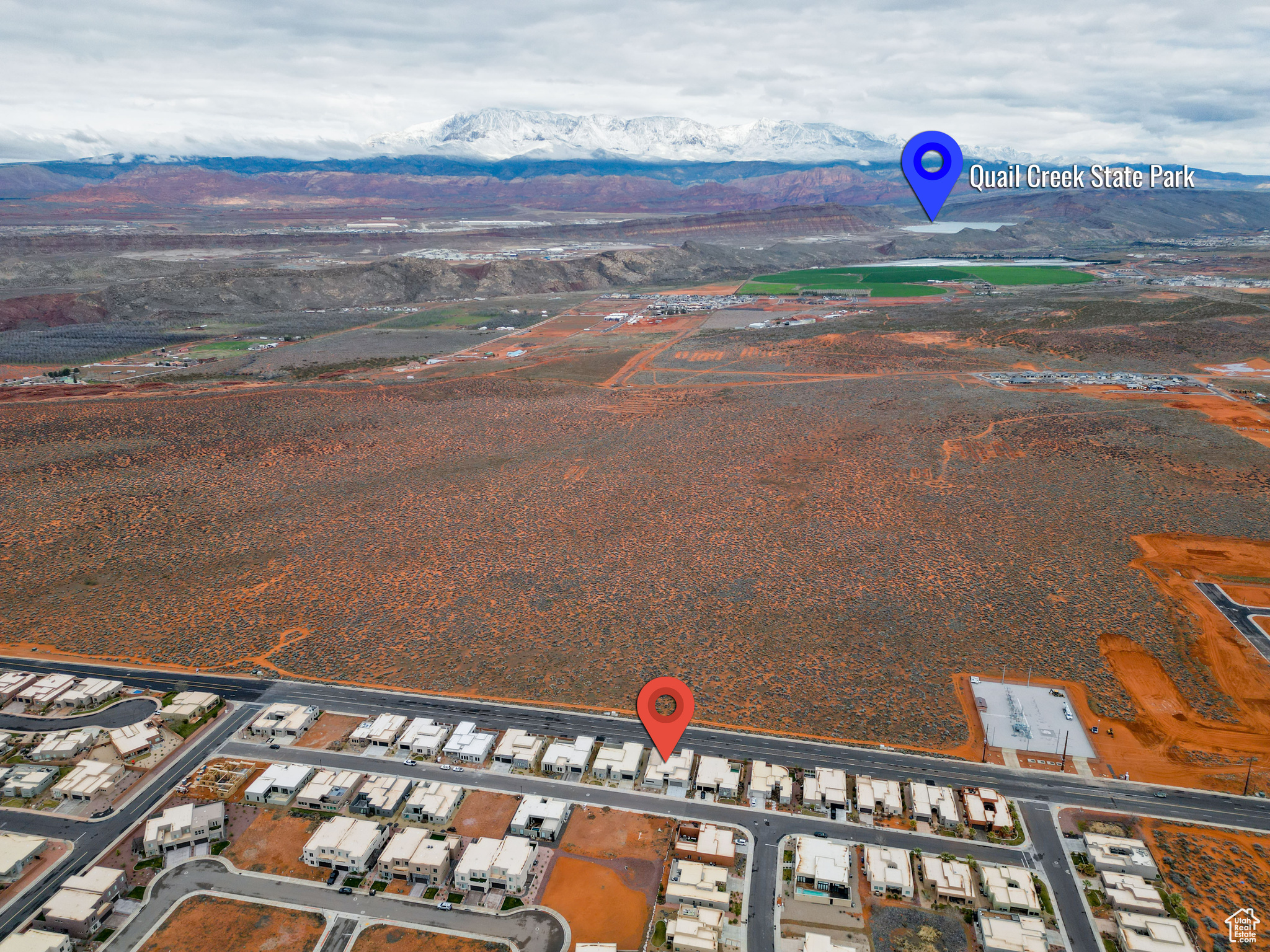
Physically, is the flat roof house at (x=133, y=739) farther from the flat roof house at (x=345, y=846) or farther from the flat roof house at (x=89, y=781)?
the flat roof house at (x=345, y=846)

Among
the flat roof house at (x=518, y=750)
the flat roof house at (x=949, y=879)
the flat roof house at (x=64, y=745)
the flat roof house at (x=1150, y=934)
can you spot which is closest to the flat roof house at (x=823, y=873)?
the flat roof house at (x=949, y=879)

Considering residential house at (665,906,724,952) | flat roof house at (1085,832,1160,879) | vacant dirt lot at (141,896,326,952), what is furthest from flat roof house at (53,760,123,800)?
flat roof house at (1085,832,1160,879)

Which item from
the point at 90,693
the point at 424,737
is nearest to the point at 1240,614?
the point at 424,737

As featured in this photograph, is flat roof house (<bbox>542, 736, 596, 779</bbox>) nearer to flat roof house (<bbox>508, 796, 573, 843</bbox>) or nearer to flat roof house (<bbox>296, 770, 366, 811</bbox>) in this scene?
flat roof house (<bbox>508, 796, 573, 843</bbox>)

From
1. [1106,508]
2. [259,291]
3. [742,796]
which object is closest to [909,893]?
[742,796]

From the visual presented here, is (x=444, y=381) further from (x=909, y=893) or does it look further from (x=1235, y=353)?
(x=1235, y=353)
